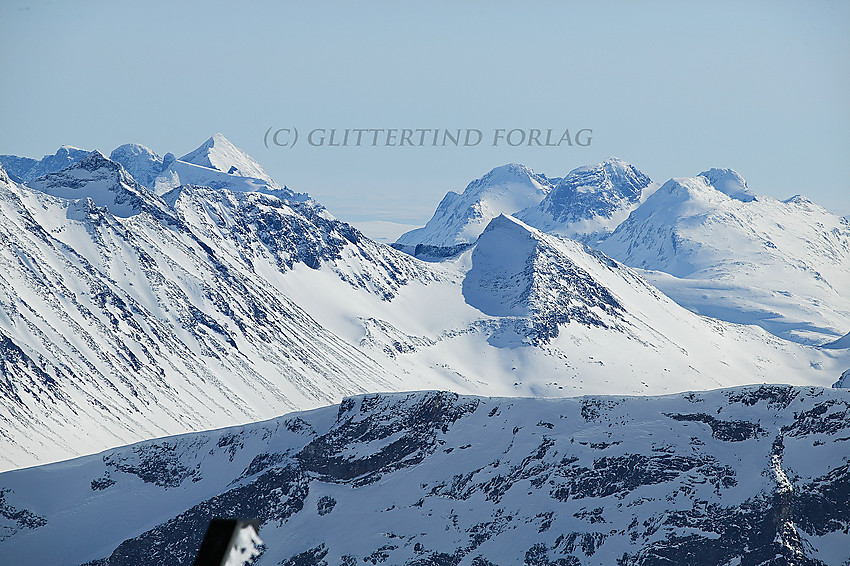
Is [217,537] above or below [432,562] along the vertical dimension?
above

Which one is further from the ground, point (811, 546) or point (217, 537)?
point (217, 537)

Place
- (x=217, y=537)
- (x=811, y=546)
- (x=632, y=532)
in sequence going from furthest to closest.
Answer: (x=632, y=532)
(x=811, y=546)
(x=217, y=537)

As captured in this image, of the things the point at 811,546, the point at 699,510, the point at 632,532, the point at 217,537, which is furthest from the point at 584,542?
the point at 217,537

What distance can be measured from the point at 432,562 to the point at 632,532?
38.6 m

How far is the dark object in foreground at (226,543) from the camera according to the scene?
1003cm

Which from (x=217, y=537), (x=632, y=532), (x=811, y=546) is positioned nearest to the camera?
(x=217, y=537)

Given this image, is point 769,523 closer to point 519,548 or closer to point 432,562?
point 519,548

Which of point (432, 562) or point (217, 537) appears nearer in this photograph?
point (217, 537)

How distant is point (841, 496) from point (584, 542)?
159 feet

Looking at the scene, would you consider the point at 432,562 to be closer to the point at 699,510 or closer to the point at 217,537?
the point at 699,510

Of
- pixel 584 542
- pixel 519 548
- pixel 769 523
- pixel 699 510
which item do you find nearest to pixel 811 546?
pixel 769 523

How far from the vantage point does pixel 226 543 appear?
33.2ft

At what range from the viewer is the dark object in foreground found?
32.9ft

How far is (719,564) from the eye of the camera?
186 m
